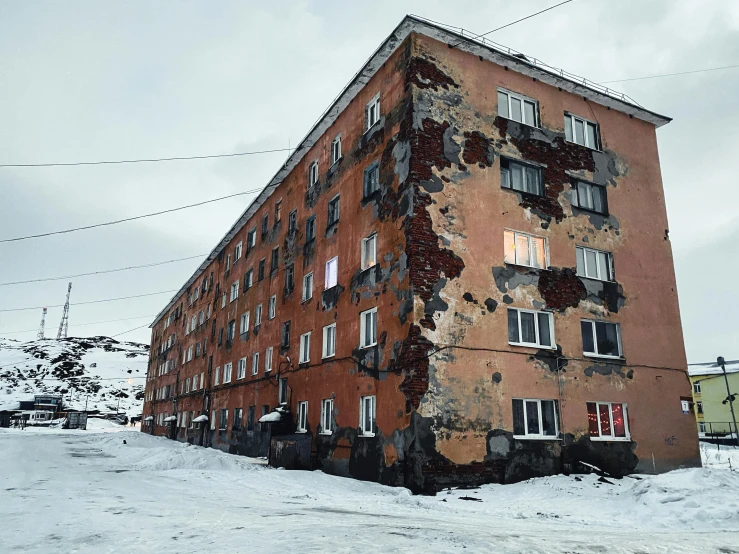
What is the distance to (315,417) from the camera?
19.4 metres

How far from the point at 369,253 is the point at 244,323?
14882mm

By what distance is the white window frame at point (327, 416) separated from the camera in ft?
60.1

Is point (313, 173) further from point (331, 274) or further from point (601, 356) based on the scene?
point (601, 356)

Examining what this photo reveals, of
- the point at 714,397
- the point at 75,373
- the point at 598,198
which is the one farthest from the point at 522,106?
the point at 75,373

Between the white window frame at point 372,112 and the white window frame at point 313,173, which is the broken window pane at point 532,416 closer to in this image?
the white window frame at point 372,112

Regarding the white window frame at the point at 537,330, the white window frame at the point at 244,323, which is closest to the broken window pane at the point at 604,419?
the white window frame at the point at 537,330

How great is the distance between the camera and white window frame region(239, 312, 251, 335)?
98.5 ft

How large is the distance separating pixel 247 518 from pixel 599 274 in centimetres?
1415

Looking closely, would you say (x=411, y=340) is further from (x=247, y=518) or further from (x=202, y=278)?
(x=202, y=278)

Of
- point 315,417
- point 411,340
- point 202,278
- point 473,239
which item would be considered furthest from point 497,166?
point 202,278

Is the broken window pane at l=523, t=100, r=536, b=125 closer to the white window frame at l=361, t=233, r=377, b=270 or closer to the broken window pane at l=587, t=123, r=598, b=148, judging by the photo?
the broken window pane at l=587, t=123, r=598, b=148

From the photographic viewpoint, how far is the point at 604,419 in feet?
54.2

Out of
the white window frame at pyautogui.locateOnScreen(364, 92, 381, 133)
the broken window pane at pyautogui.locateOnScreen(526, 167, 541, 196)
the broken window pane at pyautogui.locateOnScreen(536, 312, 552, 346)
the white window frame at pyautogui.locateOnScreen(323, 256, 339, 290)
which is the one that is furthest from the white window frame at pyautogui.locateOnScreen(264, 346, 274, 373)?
the broken window pane at pyautogui.locateOnScreen(526, 167, 541, 196)

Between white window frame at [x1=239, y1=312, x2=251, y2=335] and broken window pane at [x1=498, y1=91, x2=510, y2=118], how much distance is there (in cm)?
1777
